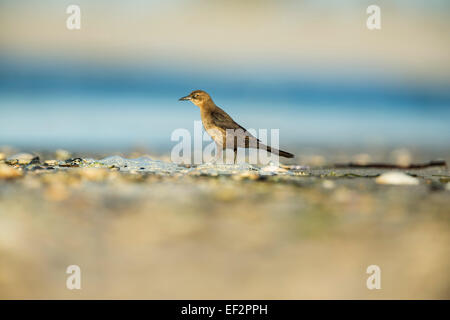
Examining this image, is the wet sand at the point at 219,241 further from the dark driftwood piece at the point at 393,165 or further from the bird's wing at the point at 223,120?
the bird's wing at the point at 223,120

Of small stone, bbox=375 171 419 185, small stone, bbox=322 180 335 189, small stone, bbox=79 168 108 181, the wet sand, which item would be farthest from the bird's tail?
small stone, bbox=79 168 108 181

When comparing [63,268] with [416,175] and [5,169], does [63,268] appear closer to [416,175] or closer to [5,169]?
[5,169]

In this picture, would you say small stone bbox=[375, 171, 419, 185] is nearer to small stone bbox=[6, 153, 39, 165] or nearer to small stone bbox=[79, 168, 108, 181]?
small stone bbox=[79, 168, 108, 181]

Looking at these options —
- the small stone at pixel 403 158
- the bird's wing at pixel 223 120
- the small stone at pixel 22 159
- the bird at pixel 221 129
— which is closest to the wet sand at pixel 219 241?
the small stone at pixel 22 159

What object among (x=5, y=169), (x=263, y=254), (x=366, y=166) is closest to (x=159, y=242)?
(x=263, y=254)

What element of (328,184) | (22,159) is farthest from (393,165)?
(22,159)

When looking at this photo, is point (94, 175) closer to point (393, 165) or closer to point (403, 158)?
point (393, 165)
